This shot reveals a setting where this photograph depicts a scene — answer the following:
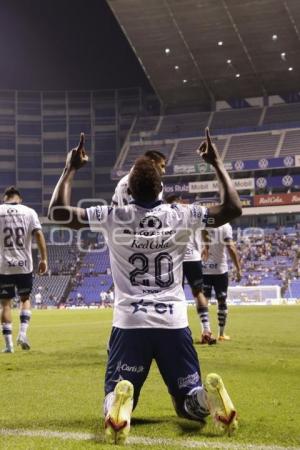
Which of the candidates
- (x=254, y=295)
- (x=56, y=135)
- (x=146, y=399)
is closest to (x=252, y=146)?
(x=56, y=135)

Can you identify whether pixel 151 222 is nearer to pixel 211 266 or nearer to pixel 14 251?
pixel 14 251

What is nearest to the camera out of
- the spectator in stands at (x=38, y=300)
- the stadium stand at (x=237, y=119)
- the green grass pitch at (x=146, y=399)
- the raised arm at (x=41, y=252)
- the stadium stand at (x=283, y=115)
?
the green grass pitch at (x=146, y=399)

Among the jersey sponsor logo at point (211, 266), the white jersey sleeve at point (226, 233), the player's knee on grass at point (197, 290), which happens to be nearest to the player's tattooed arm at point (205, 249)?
the jersey sponsor logo at point (211, 266)

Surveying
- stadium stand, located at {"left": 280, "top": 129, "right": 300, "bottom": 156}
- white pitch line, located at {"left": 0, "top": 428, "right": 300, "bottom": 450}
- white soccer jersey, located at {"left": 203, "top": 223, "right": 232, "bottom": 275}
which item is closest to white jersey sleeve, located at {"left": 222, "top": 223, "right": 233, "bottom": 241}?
white soccer jersey, located at {"left": 203, "top": 223, "right": 232, "bottom": 275}

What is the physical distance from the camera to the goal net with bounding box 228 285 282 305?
1820 inches

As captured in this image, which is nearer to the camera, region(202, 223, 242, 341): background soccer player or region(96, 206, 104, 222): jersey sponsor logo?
region(96, 206, 104, 222): jersey sponsor logo

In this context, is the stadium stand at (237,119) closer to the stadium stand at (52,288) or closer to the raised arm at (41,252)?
the stadium stand at (52,288)

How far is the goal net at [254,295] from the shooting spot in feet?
152

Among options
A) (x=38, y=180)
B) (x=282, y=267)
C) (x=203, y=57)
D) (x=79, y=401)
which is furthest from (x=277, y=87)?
(x=79, y=401)

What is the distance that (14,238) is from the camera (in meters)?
10.8

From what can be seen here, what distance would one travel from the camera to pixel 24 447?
4.09 metres

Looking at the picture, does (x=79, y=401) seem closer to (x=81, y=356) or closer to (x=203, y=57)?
(x=81, y=356)

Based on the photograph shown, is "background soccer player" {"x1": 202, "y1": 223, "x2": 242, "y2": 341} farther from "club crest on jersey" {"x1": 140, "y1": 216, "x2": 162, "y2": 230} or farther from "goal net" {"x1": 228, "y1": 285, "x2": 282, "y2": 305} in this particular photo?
"goal net" {"x1": 228, "y1": 285, "x2": 282, "y2": 305}

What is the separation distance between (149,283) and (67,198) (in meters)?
0.81
